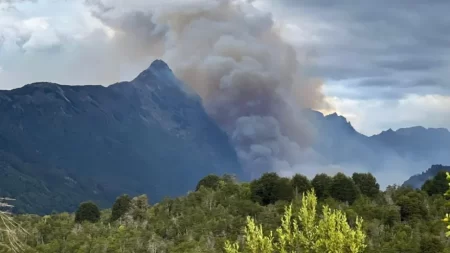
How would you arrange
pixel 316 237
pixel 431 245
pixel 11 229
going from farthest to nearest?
pixel 431 245 → pixel 316 237 → pixel 11 229

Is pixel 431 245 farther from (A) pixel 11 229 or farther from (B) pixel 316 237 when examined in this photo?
(A) pixel 11 229

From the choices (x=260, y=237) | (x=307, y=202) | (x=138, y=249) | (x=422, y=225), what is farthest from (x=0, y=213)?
(x=422, y=225)

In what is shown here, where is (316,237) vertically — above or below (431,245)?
below

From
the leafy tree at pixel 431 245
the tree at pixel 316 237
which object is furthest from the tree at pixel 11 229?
the leafy tree at pixel 431 245

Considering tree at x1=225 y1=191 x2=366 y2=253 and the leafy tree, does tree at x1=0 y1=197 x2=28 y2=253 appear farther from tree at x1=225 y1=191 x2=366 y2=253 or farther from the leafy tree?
the leafy tree

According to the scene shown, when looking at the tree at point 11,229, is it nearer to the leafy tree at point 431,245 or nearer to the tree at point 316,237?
the tree at point 316,237

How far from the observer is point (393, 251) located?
15400 cm

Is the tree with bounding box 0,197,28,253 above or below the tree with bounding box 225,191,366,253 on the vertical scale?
below

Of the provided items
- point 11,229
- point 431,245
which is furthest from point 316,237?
point 431,245

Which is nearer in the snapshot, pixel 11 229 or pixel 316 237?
pixel 11 229

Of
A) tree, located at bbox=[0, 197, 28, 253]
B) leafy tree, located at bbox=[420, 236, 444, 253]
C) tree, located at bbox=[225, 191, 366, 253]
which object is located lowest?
tree, located at bbox=[0, 197, 28, 253]

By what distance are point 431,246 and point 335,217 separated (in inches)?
4853

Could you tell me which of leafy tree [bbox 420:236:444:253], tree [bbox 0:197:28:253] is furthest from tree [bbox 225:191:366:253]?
leafy tree [bbox 420:236:444:253]

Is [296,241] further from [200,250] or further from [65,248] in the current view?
[65,248]
